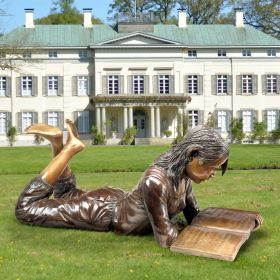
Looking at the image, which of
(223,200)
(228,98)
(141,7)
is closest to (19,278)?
(223,200)

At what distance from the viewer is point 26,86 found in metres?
39.5

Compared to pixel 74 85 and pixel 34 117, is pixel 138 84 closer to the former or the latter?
pixel 74 85

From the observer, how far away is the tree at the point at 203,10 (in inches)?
1925

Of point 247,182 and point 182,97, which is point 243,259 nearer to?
point 247,182

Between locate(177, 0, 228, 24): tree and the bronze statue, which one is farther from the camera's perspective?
locate(177, 0, 228, 24): tree

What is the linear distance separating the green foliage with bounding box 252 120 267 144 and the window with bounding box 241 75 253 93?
8.93 feet

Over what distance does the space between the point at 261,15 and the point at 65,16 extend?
689 inches

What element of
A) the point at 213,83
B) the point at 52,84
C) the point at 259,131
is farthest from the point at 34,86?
the point at 259,131

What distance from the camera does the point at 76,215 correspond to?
6.06 m

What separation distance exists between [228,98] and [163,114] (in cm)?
470

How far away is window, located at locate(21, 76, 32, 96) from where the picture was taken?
39.5 metres

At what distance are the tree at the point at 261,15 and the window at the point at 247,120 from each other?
10499 millimetres

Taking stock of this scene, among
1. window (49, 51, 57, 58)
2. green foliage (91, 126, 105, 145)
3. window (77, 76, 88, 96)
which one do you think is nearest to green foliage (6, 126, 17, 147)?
window (77, 76, 88, 96)

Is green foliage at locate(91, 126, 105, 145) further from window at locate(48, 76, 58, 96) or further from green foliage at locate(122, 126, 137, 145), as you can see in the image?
window at locate(48, 76, 58, 96)
